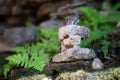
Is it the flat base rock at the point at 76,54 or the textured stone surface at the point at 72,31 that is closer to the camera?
the flat base rock at the point at 76,54

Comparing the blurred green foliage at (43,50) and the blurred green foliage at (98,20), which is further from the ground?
the blurred green foliage at (98,20)

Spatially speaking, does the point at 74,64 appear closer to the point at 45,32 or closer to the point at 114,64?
the point at 114,64

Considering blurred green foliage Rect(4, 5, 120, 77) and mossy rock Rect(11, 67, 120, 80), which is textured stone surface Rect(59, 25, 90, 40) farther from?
mossy rock Rect(11, 67, 120, 80)

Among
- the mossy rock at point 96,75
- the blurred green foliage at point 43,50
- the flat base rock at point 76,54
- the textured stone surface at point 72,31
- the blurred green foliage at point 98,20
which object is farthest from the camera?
the blurred green foliage at point 98,20

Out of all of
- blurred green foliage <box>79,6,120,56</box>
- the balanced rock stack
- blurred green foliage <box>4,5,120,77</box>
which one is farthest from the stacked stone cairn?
blurred green foliage <box>79,6,120,56</box>

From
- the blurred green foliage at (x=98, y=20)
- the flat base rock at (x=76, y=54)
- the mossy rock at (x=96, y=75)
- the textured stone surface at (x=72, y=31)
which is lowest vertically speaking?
the mossy rock at (x=96, y=75)

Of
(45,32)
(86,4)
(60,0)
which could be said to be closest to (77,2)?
(86,4)

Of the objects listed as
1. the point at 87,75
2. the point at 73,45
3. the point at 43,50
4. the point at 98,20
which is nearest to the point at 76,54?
the point at 73,45

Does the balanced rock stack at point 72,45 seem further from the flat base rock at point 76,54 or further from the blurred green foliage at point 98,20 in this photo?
the blurred green foliage at point 98,20

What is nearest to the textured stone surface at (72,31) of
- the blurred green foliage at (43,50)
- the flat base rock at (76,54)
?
the blurred green foliage at (43,50)
